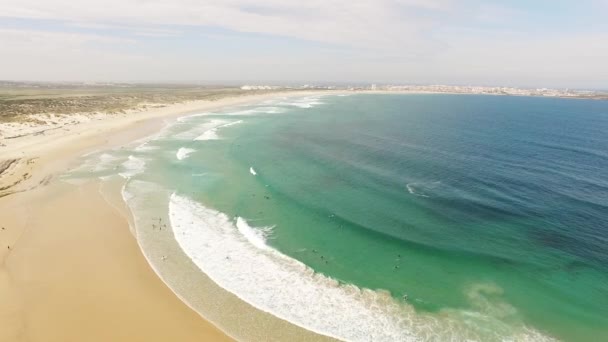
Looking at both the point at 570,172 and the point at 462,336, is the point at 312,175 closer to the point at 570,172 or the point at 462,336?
the point at 462,336

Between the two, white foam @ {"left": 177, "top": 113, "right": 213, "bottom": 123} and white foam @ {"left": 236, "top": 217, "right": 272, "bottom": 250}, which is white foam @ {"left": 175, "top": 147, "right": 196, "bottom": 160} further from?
white foam @ {"left": 177, "top": 113, "right": 213, "bottom": 123}

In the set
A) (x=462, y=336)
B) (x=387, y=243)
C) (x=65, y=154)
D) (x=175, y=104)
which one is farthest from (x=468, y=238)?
(x=175, y=104)

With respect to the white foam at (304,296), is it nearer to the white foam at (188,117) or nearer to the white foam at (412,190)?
the white foam at (412,190)

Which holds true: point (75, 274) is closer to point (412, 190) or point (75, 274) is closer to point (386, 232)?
point (386, 232)

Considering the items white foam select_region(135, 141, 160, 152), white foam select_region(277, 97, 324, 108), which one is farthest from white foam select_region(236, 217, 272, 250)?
white foam select_region(277, 97, 324, 108)

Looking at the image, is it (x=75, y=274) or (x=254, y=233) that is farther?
(x=254, y=233)

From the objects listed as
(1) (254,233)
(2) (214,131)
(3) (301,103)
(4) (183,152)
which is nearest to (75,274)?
(1) (254,233)
